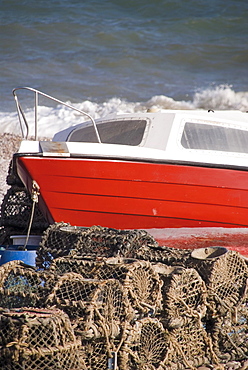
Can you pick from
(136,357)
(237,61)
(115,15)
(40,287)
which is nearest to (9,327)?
(40,287)

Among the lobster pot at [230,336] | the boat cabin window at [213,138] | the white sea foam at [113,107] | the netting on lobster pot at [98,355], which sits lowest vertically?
the white sea foam at [113,107]

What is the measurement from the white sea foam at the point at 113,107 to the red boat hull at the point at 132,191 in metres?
9.99

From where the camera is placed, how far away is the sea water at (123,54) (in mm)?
20442

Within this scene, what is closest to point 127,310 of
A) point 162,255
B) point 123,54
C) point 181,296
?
point 181,296

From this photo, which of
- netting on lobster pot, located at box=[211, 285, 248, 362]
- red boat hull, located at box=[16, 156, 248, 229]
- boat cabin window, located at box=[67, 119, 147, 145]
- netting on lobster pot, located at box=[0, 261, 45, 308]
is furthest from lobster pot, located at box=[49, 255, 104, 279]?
boat cabin window, located at box=[67, 119, 147, 145]

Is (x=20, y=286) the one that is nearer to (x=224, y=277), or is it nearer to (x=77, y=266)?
(x=77, y=266)

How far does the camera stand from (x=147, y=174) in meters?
6.41

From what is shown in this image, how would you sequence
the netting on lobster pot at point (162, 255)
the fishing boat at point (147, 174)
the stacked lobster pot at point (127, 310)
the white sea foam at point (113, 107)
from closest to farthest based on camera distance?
1. the stacked lobster pot at point (127, 310)
2. the netting on lobster pot at point (162, 255)
3. the fishing boat at point (147, 174)
4. the white sea foam at point (113, 107)

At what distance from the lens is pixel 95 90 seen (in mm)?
21359

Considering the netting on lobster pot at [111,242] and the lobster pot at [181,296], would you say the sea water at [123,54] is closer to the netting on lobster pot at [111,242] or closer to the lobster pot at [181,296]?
the netting on lobster pot at [111,242]

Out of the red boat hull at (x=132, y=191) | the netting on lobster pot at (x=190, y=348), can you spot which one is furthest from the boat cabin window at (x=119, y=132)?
the netting on lobster pot at (x=190, y=348)

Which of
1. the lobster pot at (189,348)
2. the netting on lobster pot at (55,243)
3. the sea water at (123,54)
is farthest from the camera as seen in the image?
the sea water at (123,54)

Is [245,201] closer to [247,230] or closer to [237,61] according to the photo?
[247,230]

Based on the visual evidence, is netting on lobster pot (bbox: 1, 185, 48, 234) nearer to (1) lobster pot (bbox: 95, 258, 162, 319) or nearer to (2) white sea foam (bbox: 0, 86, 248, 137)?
(1) lobster pot (bbox: 95, 258, 162, 319)
